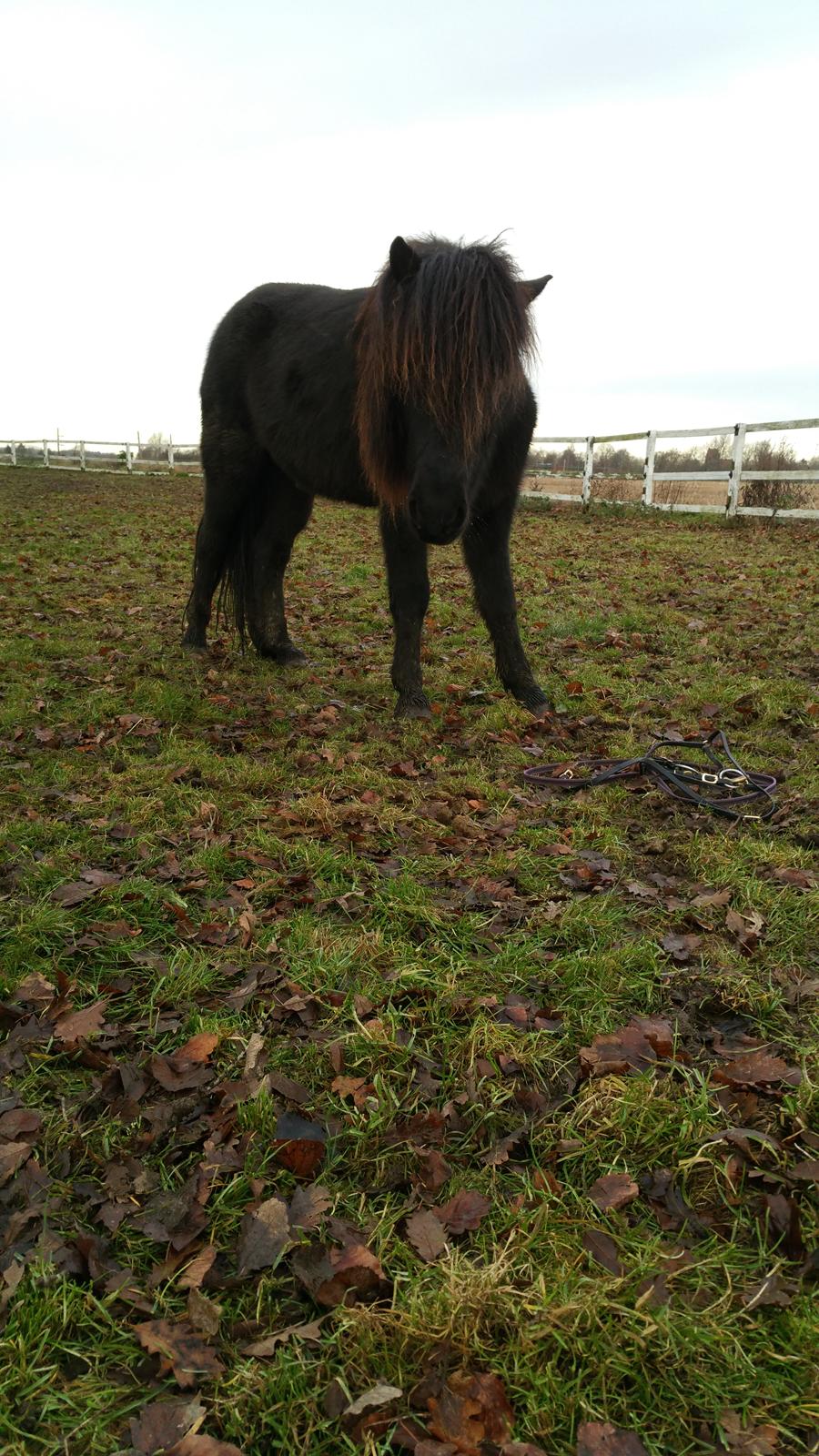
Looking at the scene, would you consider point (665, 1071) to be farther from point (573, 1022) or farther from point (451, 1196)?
point (451, 1196)

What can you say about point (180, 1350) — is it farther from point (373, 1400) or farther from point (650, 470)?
point (650, 470)

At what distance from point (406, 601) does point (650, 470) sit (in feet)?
44.9

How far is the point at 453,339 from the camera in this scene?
12.6 feet

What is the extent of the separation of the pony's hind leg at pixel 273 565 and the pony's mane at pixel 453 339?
6.59ft

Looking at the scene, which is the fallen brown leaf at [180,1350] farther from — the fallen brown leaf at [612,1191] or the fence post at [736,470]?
the fence post at [736,470]

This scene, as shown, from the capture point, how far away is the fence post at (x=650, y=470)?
1667cm

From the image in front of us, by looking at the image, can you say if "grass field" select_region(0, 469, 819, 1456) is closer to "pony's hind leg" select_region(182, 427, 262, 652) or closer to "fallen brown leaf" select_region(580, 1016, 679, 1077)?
"fallen brown leaf" select_region(580, 1016, 679, 1077)

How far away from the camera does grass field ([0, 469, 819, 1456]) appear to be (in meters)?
1.40

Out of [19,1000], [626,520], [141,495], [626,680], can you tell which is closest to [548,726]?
[626,680]

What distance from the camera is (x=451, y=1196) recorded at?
5.76ft

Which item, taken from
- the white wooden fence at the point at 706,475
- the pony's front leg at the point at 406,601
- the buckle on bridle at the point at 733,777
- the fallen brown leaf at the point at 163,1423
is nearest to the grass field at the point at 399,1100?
the fallen brown leaf at the point at 163,1423

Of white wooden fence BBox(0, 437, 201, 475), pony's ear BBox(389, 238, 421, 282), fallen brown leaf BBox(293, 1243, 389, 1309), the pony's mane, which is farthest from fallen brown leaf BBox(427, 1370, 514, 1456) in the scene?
white wooden fence BBox(0, 437, 201, 475)

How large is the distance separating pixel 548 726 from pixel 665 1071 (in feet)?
8.90

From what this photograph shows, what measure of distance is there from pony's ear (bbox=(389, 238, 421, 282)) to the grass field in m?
2.32
